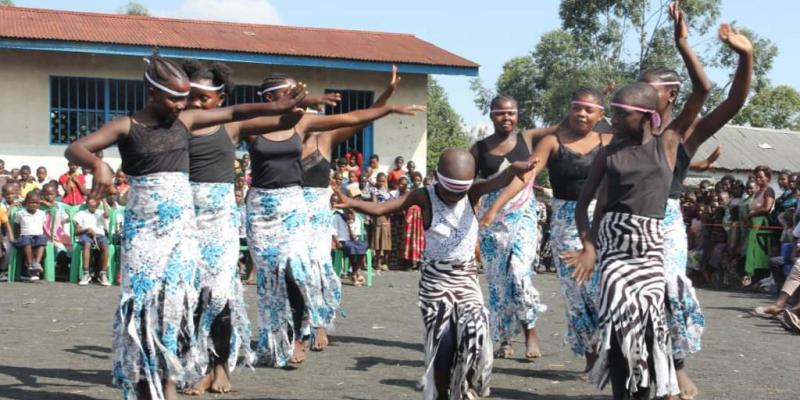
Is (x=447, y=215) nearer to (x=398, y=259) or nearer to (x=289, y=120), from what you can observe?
(x=289, y=120)

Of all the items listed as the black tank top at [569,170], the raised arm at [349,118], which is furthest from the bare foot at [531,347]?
the raised arm at [349,118]

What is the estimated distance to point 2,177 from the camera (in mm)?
19156

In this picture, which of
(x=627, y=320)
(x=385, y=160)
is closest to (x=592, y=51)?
(x=385, y=160)

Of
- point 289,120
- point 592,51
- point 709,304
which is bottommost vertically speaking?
point 709,304

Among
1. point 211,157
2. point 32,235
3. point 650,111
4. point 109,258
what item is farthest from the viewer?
point 109,258

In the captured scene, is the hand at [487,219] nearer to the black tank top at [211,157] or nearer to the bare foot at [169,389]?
the black tank top at [211,157]

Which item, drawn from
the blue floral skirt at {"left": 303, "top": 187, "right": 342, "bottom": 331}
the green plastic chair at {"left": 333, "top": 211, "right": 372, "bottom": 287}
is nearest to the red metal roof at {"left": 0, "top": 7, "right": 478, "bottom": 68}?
the green plastic chair at {"left": 333, "top": 211, "right": 372, "bottom": 287}

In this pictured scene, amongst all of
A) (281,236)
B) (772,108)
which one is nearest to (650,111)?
(281,236)

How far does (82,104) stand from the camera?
23.9 metres

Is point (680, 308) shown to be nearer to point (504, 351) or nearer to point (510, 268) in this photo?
point (510, 268)

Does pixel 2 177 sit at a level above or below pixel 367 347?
above

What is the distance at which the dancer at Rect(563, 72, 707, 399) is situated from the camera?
635 centimetres

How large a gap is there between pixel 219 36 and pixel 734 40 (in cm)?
2094

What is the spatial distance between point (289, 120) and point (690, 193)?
50.7 feet
